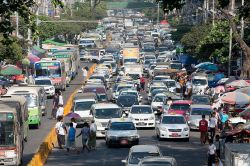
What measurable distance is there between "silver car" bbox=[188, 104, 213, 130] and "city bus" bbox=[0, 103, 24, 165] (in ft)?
47.4

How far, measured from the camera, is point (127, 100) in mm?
58188

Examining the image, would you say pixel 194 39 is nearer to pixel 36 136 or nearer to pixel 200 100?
pixel 200 100

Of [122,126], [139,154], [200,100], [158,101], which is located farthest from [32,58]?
[139,154]

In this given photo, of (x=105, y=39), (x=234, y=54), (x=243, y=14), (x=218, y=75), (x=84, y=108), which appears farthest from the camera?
(x=105, y=39)

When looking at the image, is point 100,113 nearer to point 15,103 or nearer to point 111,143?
point 111,143

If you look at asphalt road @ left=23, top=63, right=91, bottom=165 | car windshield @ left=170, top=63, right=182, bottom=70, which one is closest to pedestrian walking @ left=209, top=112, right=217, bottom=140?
asphalt road @ left=23, top=63, right=91, bottom=165

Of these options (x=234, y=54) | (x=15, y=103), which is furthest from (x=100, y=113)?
(x=234, y=54)

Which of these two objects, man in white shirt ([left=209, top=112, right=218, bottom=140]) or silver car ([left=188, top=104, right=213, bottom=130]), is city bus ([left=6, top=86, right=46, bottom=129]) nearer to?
silver car ([left=188, top=104, right=213, bottom=130])

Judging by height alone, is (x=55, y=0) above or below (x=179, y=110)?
above

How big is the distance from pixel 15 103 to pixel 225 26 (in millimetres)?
48624

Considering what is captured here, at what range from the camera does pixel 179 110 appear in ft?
174

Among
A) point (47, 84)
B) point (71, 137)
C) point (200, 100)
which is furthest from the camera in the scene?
point (47, 84)

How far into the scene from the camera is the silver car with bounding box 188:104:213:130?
49.3 metres

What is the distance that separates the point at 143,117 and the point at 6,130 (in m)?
15.3
